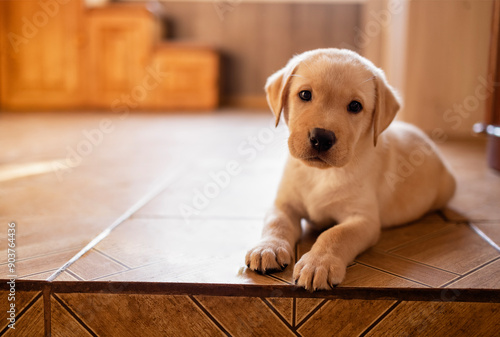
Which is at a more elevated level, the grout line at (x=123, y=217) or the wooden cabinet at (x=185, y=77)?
the grout line at (x=123, y=217)

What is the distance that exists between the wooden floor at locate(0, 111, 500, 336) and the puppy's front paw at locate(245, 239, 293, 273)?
0.09 feet

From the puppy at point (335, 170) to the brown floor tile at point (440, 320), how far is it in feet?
0.57

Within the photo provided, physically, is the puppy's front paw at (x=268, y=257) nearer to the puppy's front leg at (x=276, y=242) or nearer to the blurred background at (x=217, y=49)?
the puppy's front leg at (x=276, y=242)

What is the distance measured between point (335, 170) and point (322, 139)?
249 mm

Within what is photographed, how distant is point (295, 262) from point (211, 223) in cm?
49

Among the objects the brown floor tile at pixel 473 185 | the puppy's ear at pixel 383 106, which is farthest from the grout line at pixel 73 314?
the brown floor tile at pixel 473 185

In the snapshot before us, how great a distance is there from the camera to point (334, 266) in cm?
124

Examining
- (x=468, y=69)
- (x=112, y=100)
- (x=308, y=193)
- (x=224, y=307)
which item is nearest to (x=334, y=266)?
(x=224, y=307)

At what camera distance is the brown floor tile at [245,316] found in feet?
3.98

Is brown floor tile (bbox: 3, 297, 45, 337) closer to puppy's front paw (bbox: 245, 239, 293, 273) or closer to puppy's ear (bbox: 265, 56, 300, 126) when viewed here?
puppy's front paw (bbox: 245, 239, 293, 273)

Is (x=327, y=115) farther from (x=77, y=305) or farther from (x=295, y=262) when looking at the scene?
(x=77, y=305)

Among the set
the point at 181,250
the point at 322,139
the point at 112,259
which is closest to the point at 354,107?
the point at 322,139

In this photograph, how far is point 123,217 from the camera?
1.83 metres

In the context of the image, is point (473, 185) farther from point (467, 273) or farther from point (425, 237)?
point (467, 273)
